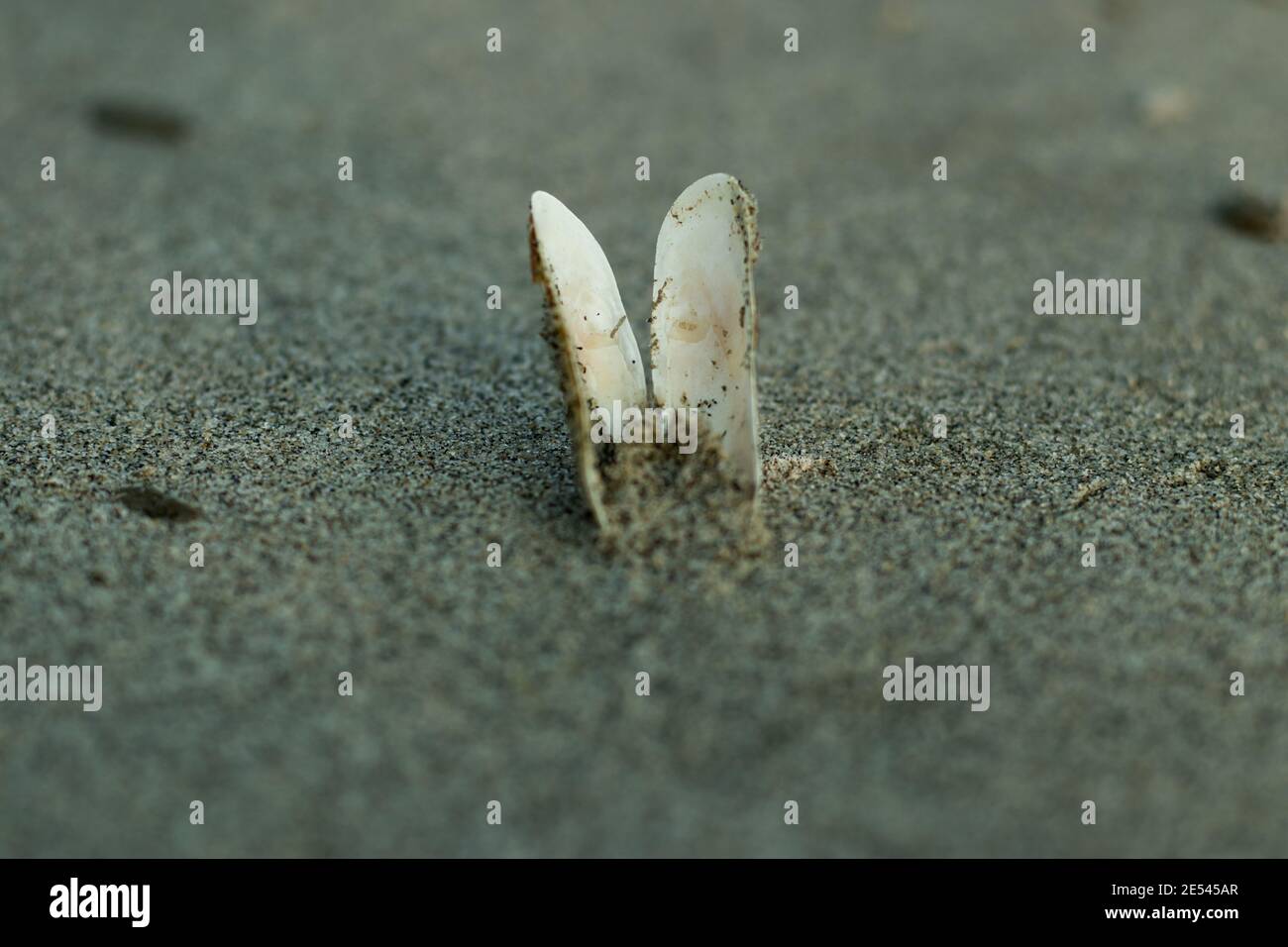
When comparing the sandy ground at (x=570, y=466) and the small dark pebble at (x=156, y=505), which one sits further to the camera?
the small dark pebble at (x=156, y=505)

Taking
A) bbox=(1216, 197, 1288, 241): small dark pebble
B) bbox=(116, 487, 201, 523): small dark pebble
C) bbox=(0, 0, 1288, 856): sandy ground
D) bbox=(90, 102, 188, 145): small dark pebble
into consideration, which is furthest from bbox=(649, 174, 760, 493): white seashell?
bbox=(90, 102, 188, 145): small dark pebble

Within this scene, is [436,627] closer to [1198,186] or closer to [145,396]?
[145,396]

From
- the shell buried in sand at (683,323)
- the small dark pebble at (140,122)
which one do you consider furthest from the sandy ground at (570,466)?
the shell buried in sand at (683,323)

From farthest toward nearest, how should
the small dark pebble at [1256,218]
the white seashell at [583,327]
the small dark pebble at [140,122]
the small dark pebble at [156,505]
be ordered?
the small dark pebble at [140,122]
the small dark pebble at [1256,218]
the small dark pebble at [156,505]
the white seashell at [583,327]

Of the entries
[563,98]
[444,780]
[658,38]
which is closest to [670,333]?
[444,780]

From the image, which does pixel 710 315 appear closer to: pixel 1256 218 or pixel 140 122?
pixel 1256 218

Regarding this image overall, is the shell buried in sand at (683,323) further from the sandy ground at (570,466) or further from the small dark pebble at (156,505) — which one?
the small dark pebble at (156,505)
